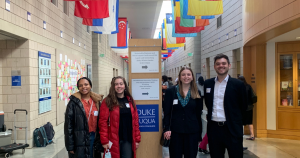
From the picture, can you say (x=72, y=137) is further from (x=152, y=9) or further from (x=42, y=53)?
(x=152, y=9)

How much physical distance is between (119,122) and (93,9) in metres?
4.49

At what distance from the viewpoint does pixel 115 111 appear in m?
3.02

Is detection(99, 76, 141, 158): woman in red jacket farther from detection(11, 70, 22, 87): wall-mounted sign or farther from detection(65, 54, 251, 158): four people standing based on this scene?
detection(11, 70, 22, 87): wall-mounted sign

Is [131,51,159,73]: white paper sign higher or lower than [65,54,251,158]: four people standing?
higher

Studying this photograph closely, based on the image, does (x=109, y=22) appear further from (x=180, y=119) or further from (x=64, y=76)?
(x=180, y=119)

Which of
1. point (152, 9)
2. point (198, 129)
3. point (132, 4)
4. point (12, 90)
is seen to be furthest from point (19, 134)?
point (152, 9)

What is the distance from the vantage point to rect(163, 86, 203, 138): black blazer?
118 inches

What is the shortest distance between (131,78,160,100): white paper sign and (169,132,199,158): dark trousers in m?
0.65

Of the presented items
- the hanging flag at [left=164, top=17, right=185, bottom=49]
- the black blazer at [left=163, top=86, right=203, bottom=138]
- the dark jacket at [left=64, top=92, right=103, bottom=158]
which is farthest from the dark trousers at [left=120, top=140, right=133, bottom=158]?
the hanging flag at [left=164, top=17, right=185, bottom=49]

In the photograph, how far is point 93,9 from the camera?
6656 millimetres

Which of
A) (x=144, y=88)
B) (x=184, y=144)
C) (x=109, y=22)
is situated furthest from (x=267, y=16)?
(x=109, y=22)

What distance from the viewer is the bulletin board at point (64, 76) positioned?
750cm

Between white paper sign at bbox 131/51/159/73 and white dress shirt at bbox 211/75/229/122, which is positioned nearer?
white dress shirt at bbox 211/75/229/122

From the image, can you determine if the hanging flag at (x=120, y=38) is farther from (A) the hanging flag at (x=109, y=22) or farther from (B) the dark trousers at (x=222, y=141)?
(B) the dark trousers at (x=222, y=141)
